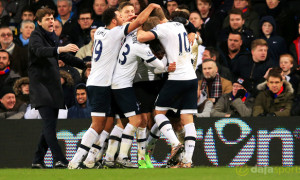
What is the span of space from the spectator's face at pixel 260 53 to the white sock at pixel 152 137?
4.09 meters

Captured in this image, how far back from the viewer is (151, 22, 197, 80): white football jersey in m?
11.0

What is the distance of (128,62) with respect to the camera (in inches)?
440

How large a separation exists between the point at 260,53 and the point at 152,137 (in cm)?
415

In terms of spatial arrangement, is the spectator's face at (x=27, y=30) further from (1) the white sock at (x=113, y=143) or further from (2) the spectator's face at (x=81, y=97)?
(1) the white sock at (x=113, y=143)

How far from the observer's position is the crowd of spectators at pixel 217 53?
13.6 metres

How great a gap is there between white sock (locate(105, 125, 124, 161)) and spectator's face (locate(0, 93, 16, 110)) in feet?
12.1

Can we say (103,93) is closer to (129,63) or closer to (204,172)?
(129,63)

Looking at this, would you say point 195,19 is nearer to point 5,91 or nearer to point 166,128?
point 5,91

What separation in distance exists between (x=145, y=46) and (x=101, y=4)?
665 cm

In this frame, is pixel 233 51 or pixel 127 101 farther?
A: pixel 233 51

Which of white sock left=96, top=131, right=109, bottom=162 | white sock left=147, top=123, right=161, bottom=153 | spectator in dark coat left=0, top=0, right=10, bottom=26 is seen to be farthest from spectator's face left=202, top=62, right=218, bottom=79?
spectator in dark coat left=0, top=0, right=10, bottom=26

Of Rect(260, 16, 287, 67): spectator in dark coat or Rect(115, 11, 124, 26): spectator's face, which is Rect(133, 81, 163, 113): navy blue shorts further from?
Rect(260, 16, 287, 67): spectator in dark coat

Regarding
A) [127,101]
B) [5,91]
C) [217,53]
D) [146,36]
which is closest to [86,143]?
[127,101]

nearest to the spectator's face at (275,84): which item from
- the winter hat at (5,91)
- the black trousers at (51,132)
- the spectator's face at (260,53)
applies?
the spectator's face at (260,53)
